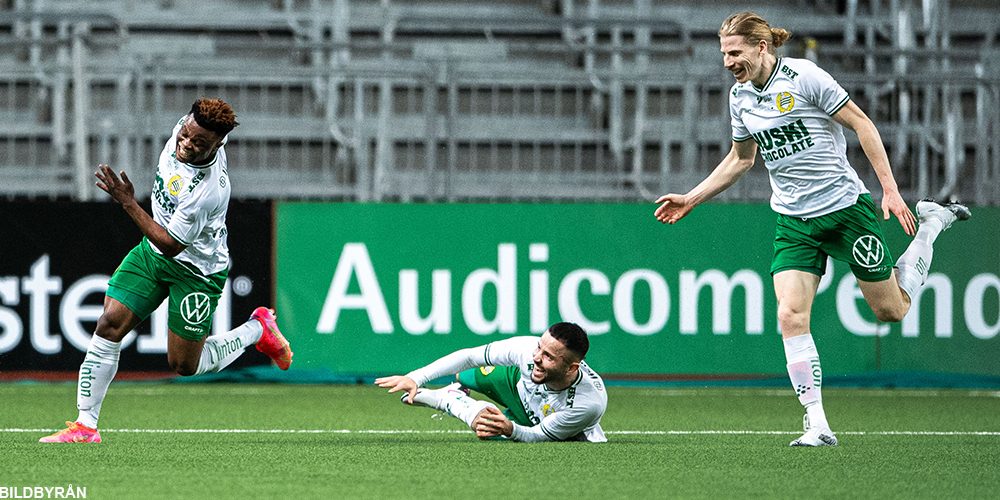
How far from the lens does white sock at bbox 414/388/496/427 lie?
24.0ft

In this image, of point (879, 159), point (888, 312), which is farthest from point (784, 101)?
point (888, 312)

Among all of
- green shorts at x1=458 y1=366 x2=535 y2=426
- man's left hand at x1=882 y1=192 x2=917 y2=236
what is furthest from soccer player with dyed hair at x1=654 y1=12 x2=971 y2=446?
green shorts at x1=458 y1=366 x2=535 y2=426

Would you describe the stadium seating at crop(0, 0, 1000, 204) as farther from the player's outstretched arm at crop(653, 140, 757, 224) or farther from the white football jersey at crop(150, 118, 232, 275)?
the white football jersey at crop(150, 118, 232, 275)

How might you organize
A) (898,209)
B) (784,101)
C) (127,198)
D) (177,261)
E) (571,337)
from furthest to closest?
(177,261), (784,101), (571,337), (898,209), (127,198)

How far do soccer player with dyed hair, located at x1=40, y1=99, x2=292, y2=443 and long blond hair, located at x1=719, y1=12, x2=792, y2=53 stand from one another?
2.46 m

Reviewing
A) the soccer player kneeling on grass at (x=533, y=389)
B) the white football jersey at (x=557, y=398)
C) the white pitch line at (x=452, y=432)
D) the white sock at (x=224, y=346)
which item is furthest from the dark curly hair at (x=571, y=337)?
the white sock at (x=224, y=346)

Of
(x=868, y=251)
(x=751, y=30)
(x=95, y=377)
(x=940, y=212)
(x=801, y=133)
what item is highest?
(x=751, y=30)

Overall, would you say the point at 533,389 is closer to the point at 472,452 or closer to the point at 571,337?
the point at 571,337

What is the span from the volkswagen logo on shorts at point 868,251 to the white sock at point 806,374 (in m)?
0.48

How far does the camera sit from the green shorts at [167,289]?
7.40 m

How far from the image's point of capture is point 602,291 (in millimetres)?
11805

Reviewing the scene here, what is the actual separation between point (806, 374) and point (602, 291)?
4.67 metres

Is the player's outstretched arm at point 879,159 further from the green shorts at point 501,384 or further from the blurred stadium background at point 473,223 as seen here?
the green shorts at point 501,384

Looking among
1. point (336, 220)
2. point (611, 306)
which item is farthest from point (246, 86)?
point (611, 306)
